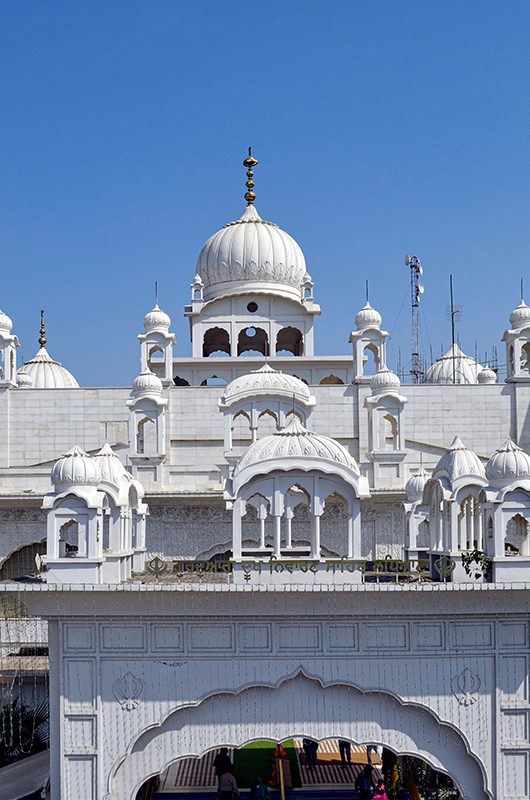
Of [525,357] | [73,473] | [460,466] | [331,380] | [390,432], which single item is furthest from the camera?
[331,380]

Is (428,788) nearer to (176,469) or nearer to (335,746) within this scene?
(335,746)

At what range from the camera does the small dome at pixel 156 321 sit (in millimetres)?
26219

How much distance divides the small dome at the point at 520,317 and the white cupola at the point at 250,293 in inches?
251

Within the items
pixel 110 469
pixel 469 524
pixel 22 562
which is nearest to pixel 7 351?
pixel 22 562

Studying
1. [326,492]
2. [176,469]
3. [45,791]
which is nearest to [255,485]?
[326,492]

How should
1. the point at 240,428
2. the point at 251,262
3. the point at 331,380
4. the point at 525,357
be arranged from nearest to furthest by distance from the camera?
the point at 240,428
the point at 525,357
the point at 331,380
the point at 251,262

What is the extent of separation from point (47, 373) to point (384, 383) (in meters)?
13.4

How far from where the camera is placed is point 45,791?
1390 cm

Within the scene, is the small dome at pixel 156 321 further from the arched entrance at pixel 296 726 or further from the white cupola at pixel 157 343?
the arched entrance at pixel 296 726

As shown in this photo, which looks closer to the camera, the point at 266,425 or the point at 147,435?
the point at 147,435

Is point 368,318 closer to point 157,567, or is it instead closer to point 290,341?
point 290,341

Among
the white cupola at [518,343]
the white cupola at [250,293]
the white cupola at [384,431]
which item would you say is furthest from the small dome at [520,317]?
the white cupola at [250,293]

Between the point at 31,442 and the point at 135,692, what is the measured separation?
1319cm

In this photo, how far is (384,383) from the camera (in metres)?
23.4
